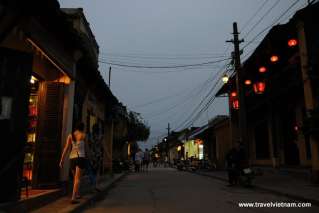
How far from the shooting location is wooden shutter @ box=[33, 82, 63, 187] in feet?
29.9

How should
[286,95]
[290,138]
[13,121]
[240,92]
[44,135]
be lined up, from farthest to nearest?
1. [290,138]
2. [286,95]
3. [240,92]
4. [44,135]
5. [13,121]

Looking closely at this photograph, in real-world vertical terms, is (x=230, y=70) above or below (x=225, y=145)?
above

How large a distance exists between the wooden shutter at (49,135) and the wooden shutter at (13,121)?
2808 mm

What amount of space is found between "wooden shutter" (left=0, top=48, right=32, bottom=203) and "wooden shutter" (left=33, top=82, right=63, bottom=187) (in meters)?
2.81

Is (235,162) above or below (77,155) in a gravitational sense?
below

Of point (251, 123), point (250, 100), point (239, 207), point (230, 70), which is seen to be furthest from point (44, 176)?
point (251, 123)

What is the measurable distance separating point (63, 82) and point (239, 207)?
21.1 ft

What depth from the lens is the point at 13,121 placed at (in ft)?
20.4

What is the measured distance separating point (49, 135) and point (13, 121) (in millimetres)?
3336

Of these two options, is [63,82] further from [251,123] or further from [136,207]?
[251,123]

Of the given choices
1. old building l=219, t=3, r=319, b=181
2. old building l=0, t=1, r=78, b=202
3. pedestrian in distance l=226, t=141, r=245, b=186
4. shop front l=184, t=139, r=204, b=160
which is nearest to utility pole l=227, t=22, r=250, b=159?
old building l=219, t=3, r=319, b=181

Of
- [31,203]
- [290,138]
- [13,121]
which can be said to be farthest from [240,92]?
[13,121]

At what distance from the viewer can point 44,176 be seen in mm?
9094

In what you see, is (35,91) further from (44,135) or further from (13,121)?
(13,121)
